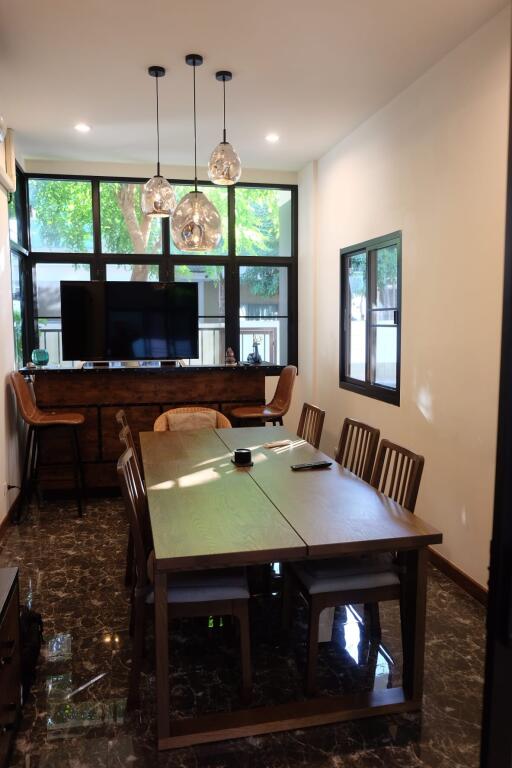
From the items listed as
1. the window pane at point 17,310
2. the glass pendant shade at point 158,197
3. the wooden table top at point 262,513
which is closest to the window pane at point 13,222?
the window pane at point 17,310

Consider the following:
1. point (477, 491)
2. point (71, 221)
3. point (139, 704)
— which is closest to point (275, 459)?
point (477, 491)

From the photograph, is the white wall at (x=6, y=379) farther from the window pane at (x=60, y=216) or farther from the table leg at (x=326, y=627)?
the table leg at (x=326, y=627)

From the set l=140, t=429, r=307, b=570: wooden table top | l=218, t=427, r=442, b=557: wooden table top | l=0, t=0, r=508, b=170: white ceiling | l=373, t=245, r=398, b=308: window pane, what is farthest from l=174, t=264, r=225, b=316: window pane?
l=218, t=427, r=442, b=557: wooden table top

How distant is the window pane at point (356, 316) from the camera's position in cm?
501

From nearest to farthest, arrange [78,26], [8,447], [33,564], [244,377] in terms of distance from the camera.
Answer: [78,26], [33,564], [8,447], [244,377]

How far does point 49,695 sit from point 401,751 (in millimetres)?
1359

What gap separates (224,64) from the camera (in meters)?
3.66

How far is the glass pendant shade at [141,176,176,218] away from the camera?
148 inches

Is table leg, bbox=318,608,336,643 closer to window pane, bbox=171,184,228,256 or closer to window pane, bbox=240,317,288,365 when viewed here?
window pane, bbox=240,317,288,365

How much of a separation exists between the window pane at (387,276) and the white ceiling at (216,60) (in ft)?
3.56

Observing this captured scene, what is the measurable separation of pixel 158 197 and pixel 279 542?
2.58 meters

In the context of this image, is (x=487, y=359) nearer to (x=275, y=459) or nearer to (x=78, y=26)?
(x=275, y=459)

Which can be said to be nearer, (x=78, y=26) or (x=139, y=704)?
(x=139, y=704)

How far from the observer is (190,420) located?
13.8 feet
